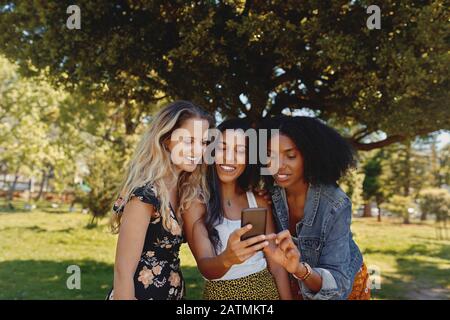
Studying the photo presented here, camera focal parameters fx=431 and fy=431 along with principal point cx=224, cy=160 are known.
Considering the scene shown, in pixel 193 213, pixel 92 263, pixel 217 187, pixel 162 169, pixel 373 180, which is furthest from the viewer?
pixel 373 180

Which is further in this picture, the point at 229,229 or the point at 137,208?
the point at 229,229

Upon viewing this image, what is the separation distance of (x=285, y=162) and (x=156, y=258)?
122 centimetres

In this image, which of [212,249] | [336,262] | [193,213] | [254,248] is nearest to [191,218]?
[193,213]

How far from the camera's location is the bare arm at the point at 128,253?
8.00 ft

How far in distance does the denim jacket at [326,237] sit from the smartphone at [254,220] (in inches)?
25.2

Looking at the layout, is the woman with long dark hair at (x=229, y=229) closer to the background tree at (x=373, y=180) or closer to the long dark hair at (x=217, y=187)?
the long dark hair at (x=217, y=187)

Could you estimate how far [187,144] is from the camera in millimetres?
2854

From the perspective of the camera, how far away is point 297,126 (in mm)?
3279

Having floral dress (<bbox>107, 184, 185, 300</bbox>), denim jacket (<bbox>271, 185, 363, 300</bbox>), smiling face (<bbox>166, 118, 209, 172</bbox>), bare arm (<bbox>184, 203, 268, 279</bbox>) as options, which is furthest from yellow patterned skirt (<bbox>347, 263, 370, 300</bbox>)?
smiling face (<bbox>166, 118, 209, 172</bbox>)

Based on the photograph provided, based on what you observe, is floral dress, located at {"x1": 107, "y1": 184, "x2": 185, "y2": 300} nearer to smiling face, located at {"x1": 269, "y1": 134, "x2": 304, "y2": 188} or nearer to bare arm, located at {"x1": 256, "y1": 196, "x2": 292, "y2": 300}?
bare arm, located at {"x1": 256, "y1": 196, "x2": 292, "y2": 300}

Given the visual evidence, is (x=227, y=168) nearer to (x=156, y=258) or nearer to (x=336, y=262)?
(x=156, y=258)

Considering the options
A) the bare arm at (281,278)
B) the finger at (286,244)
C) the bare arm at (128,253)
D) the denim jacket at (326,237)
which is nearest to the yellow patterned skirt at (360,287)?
the denim jacket at (326,237)

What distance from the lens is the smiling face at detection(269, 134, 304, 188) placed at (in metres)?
3.24
